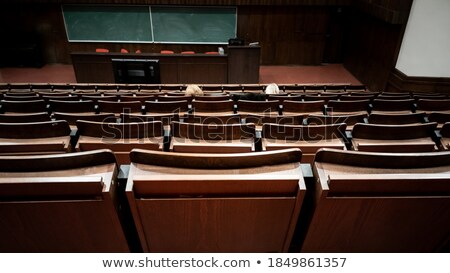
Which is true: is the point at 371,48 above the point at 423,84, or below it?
above

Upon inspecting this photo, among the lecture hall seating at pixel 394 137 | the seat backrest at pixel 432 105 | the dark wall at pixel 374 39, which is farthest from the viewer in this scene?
the dark wall at pixel 374 39

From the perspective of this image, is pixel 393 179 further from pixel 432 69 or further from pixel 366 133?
pixel 432 69

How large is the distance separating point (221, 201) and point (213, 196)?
0.08 feet

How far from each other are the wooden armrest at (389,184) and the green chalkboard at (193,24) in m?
6.81


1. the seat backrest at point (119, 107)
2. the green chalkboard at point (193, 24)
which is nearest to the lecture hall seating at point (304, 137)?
the seat backrest at point (119, 107)

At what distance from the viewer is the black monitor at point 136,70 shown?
5.51m

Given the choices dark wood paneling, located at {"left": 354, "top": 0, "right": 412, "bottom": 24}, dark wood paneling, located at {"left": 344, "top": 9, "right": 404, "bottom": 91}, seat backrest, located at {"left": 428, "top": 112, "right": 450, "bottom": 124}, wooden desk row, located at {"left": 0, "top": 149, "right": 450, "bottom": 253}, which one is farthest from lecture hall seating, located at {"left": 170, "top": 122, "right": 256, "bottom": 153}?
dark wood paneling, located at {"left": 344, "top": 9, "right": 404, "bottom": 91}

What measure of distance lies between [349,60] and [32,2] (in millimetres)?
7553

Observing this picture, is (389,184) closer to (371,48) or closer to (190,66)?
(190,66)

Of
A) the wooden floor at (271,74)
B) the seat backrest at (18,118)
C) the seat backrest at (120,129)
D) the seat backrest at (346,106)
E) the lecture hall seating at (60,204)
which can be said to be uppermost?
the lecture hall seating at (60,204)

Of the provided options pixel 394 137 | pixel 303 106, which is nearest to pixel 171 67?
pixel 303 106

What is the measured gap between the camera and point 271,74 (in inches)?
272

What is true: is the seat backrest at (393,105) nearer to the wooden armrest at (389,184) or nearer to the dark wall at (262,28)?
the wooden armrest at (389,184)

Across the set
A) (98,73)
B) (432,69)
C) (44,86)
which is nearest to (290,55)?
(432,69)
